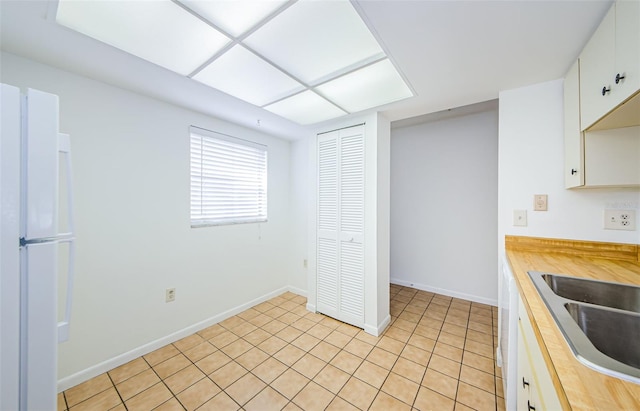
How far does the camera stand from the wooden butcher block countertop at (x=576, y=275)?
0.49m

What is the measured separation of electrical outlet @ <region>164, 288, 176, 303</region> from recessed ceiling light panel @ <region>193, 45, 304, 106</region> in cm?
190

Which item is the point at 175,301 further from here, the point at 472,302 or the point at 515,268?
the point at 472,302

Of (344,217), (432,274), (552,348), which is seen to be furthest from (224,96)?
(432,274)

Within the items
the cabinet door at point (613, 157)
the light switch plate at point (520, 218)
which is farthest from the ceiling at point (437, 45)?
the light switch plate at point (520, 218)

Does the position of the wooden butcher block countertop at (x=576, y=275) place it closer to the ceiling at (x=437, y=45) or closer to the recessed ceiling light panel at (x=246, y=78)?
the ceiling at (x=437, y=45)

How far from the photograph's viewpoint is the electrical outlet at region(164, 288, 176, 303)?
2165 millimetres

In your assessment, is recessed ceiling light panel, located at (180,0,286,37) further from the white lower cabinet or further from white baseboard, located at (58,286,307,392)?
white baseboard, located at (58,286,307,392)

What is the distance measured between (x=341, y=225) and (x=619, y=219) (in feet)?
6.71

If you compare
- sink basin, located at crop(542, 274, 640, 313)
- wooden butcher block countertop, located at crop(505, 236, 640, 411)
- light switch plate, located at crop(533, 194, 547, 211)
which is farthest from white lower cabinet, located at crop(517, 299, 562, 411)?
light switch plate, located at crop(533, 194, 547, 211)

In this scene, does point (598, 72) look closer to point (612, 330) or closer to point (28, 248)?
point (612, 330)

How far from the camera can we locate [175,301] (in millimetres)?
2227

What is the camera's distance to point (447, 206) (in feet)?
10.5

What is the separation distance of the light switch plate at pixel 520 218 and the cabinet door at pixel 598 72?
685mm

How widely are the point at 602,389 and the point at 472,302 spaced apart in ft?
9.72
